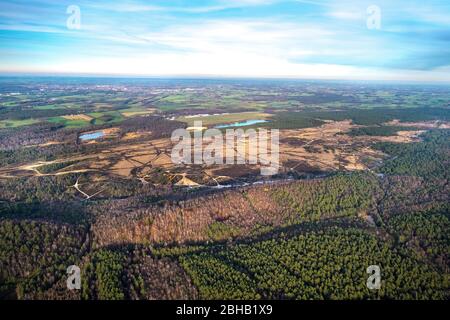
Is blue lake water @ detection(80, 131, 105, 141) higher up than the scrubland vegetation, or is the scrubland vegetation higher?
blue lake water @ detection(80, 131, 105, 141)

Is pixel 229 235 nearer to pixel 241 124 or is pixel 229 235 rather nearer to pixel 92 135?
pixel 92 135

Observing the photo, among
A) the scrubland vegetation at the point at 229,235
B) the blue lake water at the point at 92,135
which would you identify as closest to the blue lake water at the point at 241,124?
the blue lake water at the point at 92,135

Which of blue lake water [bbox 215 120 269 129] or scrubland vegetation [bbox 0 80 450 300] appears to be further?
blue lake water [bbox 215 120 269 129]


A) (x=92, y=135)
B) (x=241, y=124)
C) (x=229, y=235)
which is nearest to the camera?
(x=229, y=235)

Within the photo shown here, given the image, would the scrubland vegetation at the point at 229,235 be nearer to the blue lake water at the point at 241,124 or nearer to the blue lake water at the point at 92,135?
the blue lake water at the point at 92,135

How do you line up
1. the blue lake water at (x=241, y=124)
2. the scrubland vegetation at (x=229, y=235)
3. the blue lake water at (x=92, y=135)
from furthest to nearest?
1. the blue lake water at (x=241, y=124)
2. the blue lake water at (x=92, y=135)
3. the scrubland vegetation at (x=229, y=235)

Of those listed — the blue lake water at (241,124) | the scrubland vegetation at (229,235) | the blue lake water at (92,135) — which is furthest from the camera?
the blue lake water at (241,124)

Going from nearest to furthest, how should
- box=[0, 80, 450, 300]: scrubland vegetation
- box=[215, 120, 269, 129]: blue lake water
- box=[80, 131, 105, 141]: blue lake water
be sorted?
box=[0, 80, 450, 300]: scrubland vegetation
box=[80, 131, 105, 141]: blue lake water
box=[215, 120, 269, 129]: blue lake water

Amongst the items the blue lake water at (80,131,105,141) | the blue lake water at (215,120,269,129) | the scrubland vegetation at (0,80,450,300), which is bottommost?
the scrubland vegetation at (0,80,450,300)

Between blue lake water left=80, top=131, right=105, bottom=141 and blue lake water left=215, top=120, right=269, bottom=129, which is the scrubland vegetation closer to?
blue lake water left=80, top=131, right=105, bottom=141

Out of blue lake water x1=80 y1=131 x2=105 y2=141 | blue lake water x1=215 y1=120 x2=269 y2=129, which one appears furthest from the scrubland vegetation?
blue lake water x1=215 y1=120 x2=269 y2=129

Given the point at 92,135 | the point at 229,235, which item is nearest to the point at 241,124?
the point at 92,135
